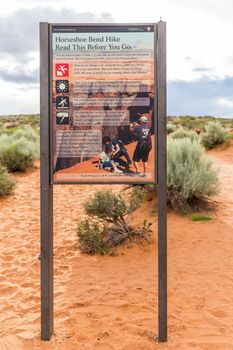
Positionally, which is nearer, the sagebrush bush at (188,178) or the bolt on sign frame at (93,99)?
the bolt on sign frame at (93,99)

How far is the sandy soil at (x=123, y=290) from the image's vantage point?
3857 mm

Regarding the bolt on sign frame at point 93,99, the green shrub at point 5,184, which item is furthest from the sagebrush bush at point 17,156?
the bolt on sign frame at point 93,99

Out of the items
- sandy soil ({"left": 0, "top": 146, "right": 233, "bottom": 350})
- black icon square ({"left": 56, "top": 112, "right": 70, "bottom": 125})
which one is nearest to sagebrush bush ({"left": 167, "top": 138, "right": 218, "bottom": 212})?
sandy soil ({"left": 0, "top": 146, "right": 233, "bottom": 350})

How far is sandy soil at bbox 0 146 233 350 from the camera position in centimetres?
386

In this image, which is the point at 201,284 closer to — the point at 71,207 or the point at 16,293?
the point at 16,293

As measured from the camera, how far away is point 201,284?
508cm

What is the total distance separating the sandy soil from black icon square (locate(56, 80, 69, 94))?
218 centimetres

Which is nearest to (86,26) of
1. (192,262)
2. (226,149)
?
(192,262)

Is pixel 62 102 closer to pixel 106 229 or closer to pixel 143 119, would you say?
pixel 143 119

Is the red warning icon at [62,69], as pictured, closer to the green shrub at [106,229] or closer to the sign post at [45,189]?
the sign post at [45,189]

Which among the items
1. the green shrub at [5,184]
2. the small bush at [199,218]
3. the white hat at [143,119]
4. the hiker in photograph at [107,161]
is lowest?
the small bush at [199,218]

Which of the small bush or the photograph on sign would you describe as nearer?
the photograph on sign

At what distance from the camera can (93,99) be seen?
11.4ft

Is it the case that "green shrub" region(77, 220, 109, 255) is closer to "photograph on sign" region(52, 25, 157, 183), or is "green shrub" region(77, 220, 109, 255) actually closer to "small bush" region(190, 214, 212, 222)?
"small bush" region(190, 214, 212, 222)
